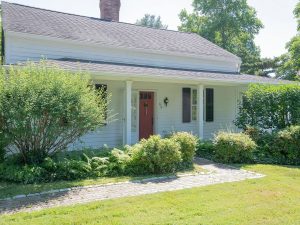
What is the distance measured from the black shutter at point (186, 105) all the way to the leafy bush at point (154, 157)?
6.72 m

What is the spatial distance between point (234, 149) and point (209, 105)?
6278mm

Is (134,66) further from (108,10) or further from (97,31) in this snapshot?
(108,10)

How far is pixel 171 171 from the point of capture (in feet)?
29.6

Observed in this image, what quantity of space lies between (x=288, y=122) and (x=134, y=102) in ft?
20.2

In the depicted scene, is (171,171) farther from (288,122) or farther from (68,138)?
(288,122)

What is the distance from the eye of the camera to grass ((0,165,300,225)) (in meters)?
5.17

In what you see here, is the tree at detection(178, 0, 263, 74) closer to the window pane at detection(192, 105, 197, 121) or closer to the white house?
the white house

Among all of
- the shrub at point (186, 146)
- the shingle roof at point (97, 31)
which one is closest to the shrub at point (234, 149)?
the shrub at point (186, 146)

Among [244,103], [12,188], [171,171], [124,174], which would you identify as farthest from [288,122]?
[12,188]

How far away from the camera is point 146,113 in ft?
47.3

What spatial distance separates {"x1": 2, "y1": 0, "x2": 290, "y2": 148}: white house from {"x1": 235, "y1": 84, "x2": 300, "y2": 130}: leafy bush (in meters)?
1.54

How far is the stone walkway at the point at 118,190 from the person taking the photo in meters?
6.01

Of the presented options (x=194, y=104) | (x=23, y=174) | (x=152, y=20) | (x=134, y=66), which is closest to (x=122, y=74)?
(x=134, y=66)

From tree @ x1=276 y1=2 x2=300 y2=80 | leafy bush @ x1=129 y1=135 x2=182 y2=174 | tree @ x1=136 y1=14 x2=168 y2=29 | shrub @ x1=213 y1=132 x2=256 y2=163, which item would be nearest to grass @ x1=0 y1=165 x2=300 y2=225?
leafy bush @ x1=129 y1=135 x2=182 y2=174
